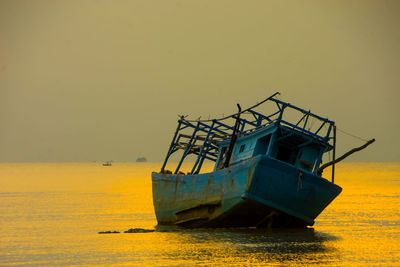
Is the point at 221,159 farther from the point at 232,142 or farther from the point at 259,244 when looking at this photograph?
the point at 259,244

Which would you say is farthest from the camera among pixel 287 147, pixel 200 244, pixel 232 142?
pixel 232 142

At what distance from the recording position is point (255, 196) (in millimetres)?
21859

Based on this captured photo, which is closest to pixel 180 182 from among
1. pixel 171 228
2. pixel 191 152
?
pixel 171 228

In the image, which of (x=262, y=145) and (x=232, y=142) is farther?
(x=232, y=142)

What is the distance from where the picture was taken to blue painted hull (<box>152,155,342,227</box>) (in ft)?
71.5

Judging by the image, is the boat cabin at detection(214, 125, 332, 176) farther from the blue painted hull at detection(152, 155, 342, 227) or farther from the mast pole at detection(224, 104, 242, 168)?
the blue painted hull at detection(152, 155, 342, 227)

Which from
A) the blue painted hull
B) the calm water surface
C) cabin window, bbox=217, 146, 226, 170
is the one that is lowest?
the calm water surface

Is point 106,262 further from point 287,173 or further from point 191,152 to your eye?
point 191,152

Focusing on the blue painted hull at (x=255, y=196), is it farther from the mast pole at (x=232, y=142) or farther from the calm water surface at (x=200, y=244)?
the mast pole at (x=232, y=142)

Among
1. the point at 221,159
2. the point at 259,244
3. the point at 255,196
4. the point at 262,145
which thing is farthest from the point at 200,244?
the point at 221,159

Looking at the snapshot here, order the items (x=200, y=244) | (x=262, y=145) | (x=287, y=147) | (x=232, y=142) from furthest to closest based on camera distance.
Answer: (x=232, y=142), (x=287, y=147), (x=262, y=145), (x=200, y=244)

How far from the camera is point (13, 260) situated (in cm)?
2002

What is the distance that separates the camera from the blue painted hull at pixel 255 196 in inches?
858

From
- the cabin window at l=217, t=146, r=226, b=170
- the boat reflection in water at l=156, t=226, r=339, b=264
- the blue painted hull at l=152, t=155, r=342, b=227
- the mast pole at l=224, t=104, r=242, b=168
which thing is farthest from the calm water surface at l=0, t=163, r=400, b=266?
the cabin window at l=217, t=146, r=226, b=170
